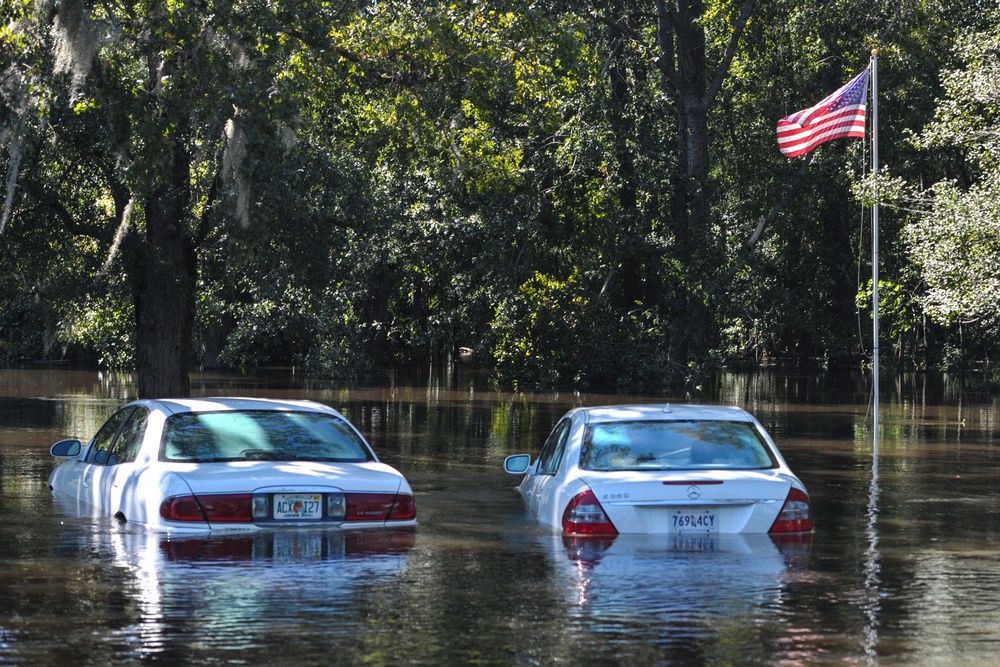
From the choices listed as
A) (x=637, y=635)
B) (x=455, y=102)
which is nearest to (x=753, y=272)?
(x=455, y=102)

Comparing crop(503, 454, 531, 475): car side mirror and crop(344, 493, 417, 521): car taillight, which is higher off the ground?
crop(503, 454, 531, 475): car side mirror

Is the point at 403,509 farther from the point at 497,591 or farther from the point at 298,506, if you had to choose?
the point at 497,591

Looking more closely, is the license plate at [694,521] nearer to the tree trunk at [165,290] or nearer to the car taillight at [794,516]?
the car taillight at [794,516]

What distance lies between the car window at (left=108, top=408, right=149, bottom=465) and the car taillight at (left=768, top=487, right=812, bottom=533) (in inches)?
187

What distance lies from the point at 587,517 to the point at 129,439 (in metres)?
3.73

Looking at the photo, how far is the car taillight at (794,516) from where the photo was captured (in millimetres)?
10617

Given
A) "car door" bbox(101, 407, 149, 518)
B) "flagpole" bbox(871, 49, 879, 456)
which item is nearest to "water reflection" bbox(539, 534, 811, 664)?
"car door" bbox(101, 407, 149, 518)

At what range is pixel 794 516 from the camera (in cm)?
1065

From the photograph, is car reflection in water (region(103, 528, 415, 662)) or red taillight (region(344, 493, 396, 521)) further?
red taillight (region(344, 493, 396, 521))

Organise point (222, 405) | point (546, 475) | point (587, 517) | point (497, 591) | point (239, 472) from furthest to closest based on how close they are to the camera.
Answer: point (546, 475), point (222, 405), point (587, 517), point (239, 472), point (497, 591)

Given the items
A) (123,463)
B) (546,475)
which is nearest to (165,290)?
(123,463)

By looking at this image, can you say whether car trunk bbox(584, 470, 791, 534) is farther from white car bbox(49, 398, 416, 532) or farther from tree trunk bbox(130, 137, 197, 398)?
tree trunk bbox(130, 137, 197, 398)

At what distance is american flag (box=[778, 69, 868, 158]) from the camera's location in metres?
25.2

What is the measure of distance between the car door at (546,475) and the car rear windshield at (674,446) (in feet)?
1.54
